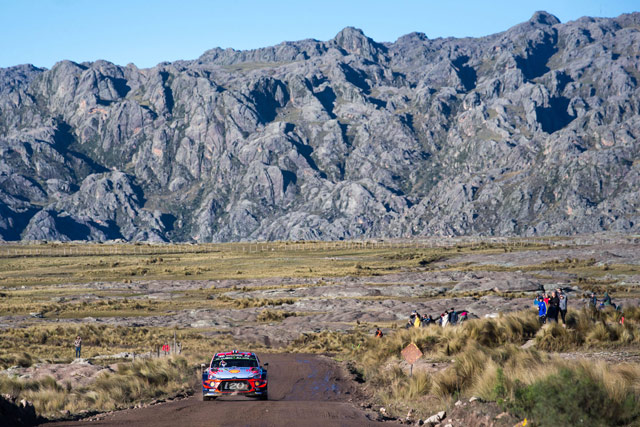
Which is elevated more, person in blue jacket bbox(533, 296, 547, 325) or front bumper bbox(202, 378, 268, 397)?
person in blue jacket bbox(533, 296, 547, 325)

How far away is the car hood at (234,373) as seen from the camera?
1040 inches

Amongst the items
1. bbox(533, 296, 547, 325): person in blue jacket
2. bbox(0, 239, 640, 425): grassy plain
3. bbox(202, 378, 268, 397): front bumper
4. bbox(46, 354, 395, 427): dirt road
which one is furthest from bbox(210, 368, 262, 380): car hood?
bbox(533, 296, 547, 325): person in blue jacket

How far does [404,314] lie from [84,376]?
49.0 meters

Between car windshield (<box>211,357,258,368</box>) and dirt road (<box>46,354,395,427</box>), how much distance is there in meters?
1.30

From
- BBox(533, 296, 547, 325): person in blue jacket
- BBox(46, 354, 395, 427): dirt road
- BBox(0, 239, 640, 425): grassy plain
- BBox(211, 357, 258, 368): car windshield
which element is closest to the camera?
BBox(0, 239, 640, 425): grassy plain

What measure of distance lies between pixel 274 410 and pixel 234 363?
15.7 feet

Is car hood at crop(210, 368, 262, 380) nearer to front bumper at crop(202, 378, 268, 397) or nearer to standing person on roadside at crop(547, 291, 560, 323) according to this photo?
front bumper at crop(202, 378, 268, 397)

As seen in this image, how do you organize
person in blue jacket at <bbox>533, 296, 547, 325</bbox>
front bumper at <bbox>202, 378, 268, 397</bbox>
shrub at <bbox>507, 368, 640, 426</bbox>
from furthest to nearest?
person in blue jacket at <bbox>533, 296, 547, 325</bbox>
front bumper at <bbox>202, 378, 268, 397</bbox>
shrub at <bbox>507, 368, 640, 426</bbox>

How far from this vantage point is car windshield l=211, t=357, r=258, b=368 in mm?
27505

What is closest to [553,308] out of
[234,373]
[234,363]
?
[234,363]

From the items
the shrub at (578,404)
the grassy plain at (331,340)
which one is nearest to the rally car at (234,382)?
the grassy plain at (331,340)

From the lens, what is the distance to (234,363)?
2783 centimetres

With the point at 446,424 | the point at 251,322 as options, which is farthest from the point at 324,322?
the point at 446,424

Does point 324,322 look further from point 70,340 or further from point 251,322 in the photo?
point 70,340
